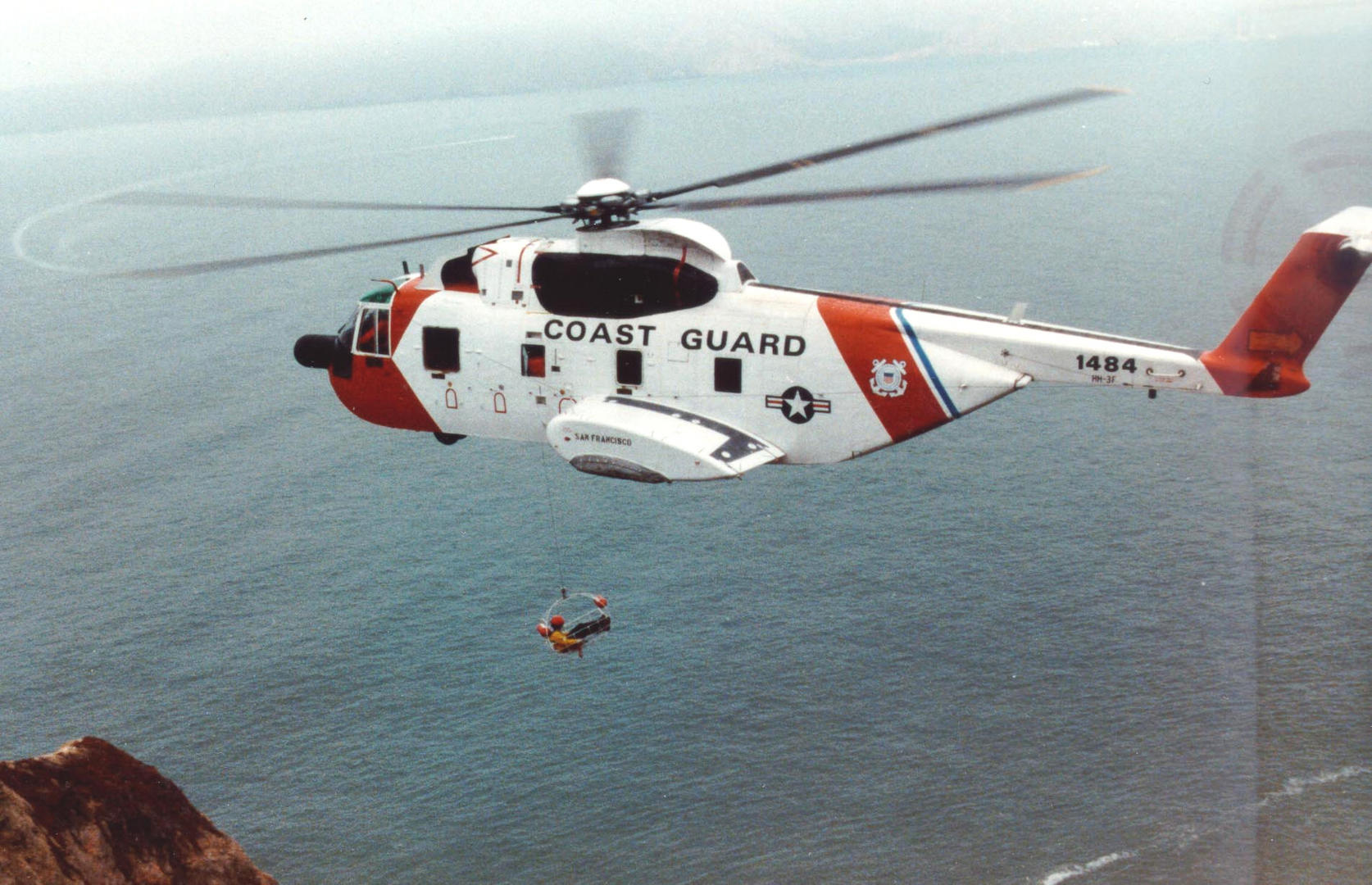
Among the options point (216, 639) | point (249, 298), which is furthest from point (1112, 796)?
point (249, 298)

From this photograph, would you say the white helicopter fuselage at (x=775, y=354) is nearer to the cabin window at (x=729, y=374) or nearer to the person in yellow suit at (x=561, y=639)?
the cabin window at (x=729, y=374)

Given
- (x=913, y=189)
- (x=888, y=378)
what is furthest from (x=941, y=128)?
(x=888, y=378)

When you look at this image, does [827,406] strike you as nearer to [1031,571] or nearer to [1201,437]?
[1031,571]

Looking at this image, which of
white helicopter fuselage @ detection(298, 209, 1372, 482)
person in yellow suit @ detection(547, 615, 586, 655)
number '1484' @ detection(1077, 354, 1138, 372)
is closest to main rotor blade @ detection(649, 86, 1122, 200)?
white helicopter fuselage @ detection(298, 209, 1372, 482)

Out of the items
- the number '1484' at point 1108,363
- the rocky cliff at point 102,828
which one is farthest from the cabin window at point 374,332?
the number '1484' at point 1108,363

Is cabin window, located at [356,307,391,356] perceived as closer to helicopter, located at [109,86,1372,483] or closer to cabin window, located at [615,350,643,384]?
helicopter, located at [109,86,1372,483]
